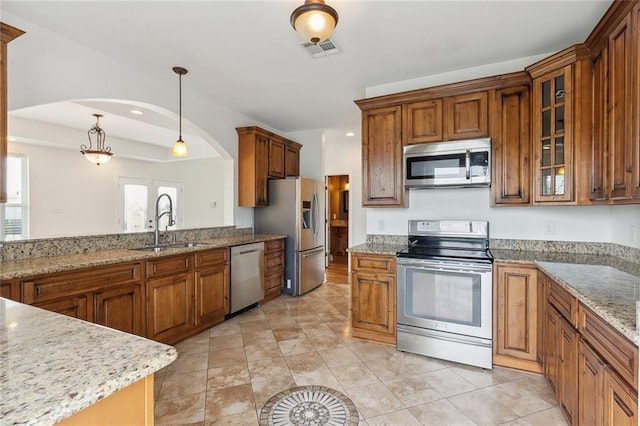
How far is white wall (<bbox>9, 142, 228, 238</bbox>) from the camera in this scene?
530cm

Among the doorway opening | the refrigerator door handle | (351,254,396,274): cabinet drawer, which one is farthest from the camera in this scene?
the doorway opening

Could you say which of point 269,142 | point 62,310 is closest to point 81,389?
point 62,310

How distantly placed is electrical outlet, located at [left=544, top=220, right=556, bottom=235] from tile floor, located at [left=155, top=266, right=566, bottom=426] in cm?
126

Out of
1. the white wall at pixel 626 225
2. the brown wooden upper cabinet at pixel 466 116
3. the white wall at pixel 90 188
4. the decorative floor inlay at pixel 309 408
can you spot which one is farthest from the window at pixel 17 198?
the white wall at pixel 626 225

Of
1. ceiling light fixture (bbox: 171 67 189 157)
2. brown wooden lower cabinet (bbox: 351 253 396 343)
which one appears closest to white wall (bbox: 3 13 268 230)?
ceiling light fixture (bbox: 171 67 189 157)

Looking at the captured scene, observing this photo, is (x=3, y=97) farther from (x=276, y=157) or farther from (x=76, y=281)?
(x=276, y=157)

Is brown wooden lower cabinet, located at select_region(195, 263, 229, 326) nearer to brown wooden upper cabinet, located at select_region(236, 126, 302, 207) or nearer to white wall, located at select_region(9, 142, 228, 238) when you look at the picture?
brown wooden upper cabinet, located at select_region(236, 126, 302, 207)

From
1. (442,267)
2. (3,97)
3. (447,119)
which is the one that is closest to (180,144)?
(3,97)

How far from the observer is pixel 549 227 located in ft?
9.25

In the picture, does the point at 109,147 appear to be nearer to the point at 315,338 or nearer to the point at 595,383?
the point at 315,338

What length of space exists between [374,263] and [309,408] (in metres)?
1.38

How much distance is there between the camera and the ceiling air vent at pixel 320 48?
8.51 feet

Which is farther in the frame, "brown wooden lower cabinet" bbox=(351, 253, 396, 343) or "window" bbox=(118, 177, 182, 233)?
"window" bbox=(118, 177, 182, 233)

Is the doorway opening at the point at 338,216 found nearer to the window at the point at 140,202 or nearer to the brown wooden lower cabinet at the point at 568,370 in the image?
the window at the point at 140,202
